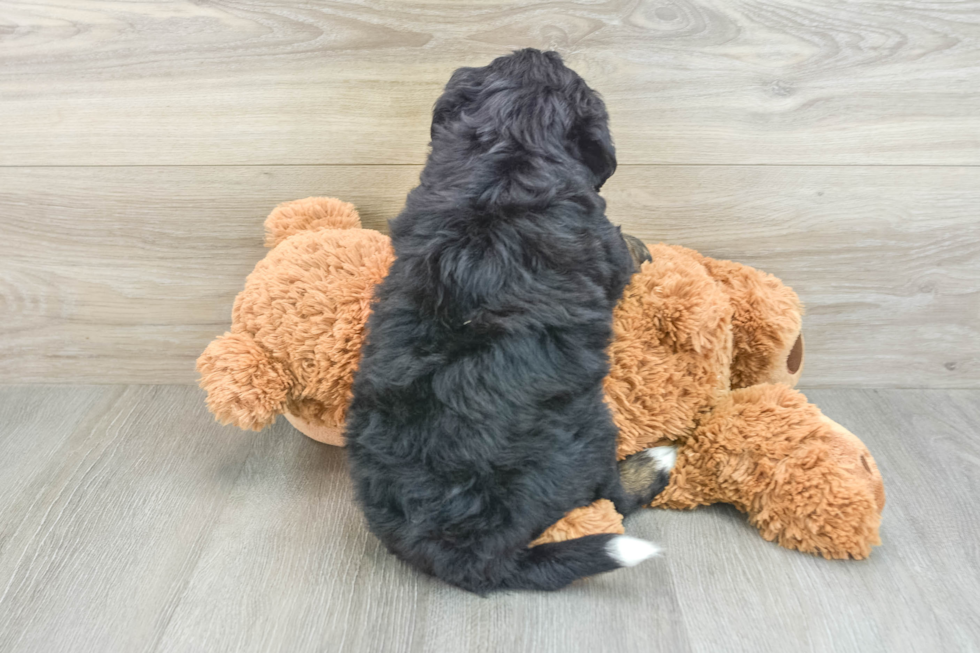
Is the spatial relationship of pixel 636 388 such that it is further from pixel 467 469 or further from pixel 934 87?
pixel 934 87

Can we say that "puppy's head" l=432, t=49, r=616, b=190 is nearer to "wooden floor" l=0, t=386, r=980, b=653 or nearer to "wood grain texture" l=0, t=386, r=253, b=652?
"wooden floor" l=0, t=386, r=980, b=653

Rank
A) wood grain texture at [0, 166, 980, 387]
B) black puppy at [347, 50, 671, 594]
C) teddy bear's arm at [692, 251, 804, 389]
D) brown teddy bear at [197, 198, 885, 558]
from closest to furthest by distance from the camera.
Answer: black puppy at [347, 50, 671, 594], brown teddy bear at [197, 198, 885, 558], teddy bear's arm at [692, 251, 804, 389], wood grain texture at [0, 166, 980, 387]

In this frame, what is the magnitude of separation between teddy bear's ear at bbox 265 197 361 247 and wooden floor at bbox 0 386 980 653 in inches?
15.3

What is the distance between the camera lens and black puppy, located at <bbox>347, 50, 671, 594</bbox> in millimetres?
791

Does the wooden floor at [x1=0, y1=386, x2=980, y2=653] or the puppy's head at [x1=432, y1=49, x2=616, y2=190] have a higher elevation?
Answer: the puppy's head at [x1=432, y1=49, x2=616, y2=190]

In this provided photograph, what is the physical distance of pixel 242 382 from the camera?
3.06 feet

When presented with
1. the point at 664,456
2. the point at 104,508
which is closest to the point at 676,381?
the point at 664,456

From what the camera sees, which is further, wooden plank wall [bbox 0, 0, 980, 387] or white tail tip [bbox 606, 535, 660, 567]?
wooden plank wall [bbox 0, 0, 980, 387]

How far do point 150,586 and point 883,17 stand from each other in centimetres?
138

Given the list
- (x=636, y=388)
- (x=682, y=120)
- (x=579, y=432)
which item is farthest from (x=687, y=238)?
(x=579, y=432)

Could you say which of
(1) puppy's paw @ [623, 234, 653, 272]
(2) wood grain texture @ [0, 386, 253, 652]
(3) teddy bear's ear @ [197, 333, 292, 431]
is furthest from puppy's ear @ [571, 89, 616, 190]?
(2) wood grain texture @ [0, 386, 253, 652]

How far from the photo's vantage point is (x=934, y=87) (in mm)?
1103

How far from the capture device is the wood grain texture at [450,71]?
1074 millimetres

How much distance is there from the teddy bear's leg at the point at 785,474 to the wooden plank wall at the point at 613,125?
366mm
